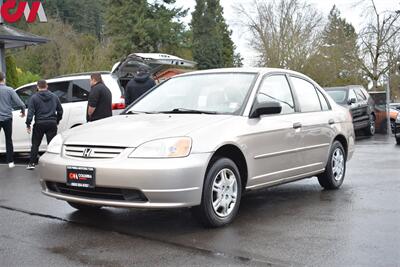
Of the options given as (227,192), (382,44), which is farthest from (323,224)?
(382,44)

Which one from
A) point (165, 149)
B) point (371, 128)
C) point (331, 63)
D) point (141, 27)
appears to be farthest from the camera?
point (331, 63)

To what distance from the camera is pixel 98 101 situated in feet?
31.7

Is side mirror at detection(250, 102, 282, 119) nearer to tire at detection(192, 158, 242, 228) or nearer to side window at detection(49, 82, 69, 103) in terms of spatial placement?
tire at detection(192, 158, 242, 228)

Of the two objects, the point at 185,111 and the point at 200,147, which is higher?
the point at 185,111

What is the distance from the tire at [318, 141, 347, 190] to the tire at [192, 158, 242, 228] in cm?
209

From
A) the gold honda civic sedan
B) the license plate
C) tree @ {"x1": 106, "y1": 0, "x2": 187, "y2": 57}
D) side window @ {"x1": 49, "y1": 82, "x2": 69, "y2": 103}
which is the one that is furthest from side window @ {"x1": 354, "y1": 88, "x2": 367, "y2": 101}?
tree @ {"x1": 106, "y1": 0, "x2": 187, "y2": 57}

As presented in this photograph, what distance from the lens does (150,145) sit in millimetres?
5020

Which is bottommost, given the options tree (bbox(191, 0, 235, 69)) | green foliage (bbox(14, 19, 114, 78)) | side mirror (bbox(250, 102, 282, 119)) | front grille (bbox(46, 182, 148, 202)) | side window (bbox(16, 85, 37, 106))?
front grille (bbox(46, 182, 148, 202))

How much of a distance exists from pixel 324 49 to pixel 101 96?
3741 cm

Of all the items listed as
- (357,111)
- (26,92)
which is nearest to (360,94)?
(357,111)

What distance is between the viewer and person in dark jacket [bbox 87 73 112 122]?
962 cm

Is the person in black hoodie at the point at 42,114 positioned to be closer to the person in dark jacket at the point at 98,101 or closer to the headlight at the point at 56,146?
the person in dark jacket at the point at 98,101

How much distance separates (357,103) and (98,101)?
10.3 metres

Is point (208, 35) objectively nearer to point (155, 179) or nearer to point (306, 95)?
point (306, 95)
